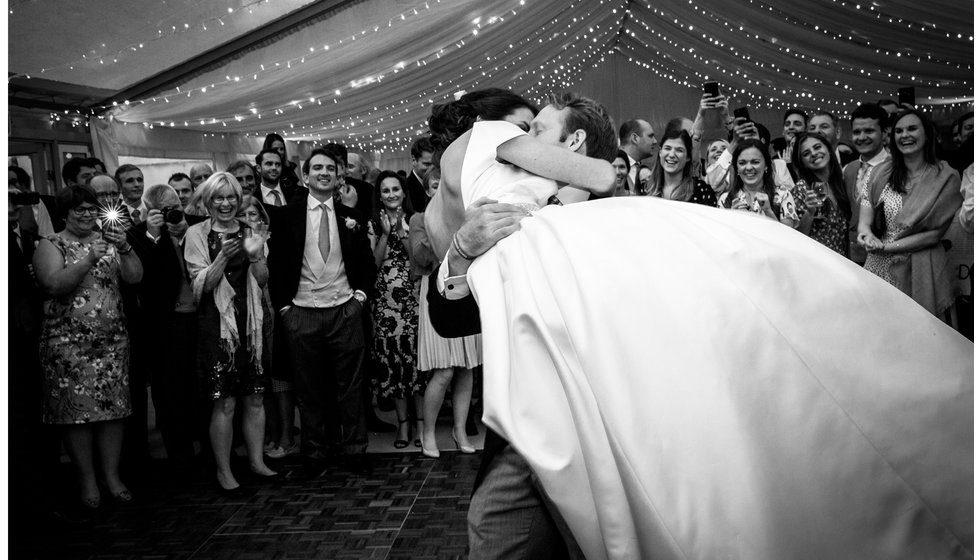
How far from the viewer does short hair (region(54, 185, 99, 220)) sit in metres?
3.05

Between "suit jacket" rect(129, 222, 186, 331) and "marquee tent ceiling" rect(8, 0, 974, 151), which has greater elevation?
"marquee tent ceiling" rect(8, 0, 974, 151)

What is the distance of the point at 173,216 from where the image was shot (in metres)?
3.41

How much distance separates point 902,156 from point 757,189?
69 cm

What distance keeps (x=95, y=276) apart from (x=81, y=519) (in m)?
0.97

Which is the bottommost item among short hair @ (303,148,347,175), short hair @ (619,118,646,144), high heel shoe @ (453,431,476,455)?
high heel shoe @ (453,431,476,455)

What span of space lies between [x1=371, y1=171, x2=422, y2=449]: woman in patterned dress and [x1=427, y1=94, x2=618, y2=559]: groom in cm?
223

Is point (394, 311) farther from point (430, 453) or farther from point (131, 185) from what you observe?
point (131, 185)

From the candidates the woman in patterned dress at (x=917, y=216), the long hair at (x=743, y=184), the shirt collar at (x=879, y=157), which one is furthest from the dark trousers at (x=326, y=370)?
the shirt collar at (x=879, y=157)

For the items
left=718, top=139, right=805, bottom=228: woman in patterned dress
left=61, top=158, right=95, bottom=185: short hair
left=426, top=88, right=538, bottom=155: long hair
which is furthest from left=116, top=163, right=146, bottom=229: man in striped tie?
left=718, top=139, right=805, bottom=228: woman in patterned dress

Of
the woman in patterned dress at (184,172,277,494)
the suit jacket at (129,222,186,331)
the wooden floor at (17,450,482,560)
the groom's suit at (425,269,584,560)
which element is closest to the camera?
the groom's suit at (425,269,584,560)

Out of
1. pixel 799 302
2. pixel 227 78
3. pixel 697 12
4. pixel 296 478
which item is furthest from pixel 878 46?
pixel 799 302

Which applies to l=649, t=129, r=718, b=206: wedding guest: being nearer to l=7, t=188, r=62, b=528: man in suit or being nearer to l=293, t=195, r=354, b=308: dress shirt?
l=293, t=195, r=354, b=308: dress shirt

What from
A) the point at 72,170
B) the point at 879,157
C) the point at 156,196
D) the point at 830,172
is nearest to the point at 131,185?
the point at 72,170

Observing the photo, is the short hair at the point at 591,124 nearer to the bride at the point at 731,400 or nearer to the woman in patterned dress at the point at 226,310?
the bride at the point at 731,400
